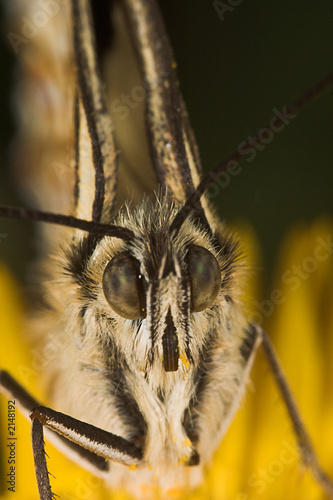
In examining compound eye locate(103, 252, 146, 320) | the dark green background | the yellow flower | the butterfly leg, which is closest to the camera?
compound eye locate(103, 252, 146, 320)

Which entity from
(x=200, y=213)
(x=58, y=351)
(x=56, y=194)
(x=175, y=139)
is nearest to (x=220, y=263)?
(x=200, y=213)

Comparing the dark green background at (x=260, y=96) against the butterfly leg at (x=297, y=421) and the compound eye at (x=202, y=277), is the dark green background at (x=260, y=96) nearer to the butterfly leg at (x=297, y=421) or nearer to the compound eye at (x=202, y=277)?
the butterfly leg at (x=297, y=421)

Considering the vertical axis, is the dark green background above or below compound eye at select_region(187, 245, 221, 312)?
above

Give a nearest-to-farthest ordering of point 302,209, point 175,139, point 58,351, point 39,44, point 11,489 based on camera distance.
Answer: point 175,139 → point 58,351 → point 11,489 → point 39,44 → point 302,209

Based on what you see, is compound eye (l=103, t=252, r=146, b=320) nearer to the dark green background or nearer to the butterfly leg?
the butterfly leg

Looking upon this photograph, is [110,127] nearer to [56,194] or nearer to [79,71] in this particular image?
[79,71]

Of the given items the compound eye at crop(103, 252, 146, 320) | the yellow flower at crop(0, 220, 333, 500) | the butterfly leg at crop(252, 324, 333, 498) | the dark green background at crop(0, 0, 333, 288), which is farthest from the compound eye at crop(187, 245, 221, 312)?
the dark green background at crop(0, 0, 333, 288)
